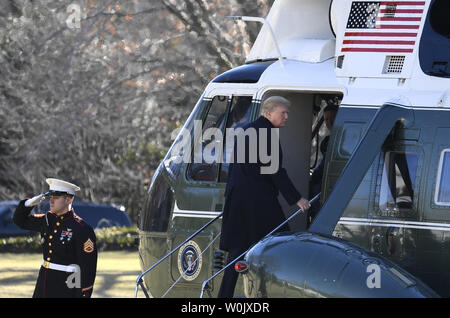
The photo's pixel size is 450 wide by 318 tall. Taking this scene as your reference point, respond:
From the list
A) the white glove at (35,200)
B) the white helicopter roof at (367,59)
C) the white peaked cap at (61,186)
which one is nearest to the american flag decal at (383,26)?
the white helicopter roof at (367,59)

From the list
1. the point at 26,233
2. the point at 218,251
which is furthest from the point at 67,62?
the point at 218,251

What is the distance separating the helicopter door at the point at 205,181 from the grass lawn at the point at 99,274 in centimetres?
637

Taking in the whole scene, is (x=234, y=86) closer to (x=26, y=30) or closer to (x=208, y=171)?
(x=208, y=171)

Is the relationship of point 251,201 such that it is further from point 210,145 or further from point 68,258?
point 68,258

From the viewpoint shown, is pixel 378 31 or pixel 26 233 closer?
pixel 378 31

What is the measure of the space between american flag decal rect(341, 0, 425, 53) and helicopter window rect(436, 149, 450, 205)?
0.90m

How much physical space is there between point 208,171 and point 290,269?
2.37 meters

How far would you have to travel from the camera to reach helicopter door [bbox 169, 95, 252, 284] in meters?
8.16

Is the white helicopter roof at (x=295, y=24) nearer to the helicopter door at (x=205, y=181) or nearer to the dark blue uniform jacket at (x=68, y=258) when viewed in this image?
the helicopter door at (x=205, y=181)

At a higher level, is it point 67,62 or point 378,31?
point 378,31

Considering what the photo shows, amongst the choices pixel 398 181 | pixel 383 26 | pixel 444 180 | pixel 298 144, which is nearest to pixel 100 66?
pixel 298 144

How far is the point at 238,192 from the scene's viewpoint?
7273mm

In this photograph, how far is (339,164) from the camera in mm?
7289

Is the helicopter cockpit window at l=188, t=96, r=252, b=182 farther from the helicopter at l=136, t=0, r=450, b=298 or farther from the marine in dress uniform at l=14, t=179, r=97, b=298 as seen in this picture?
the marine in dress uniform at l=14, t=179, r=97, b=298
